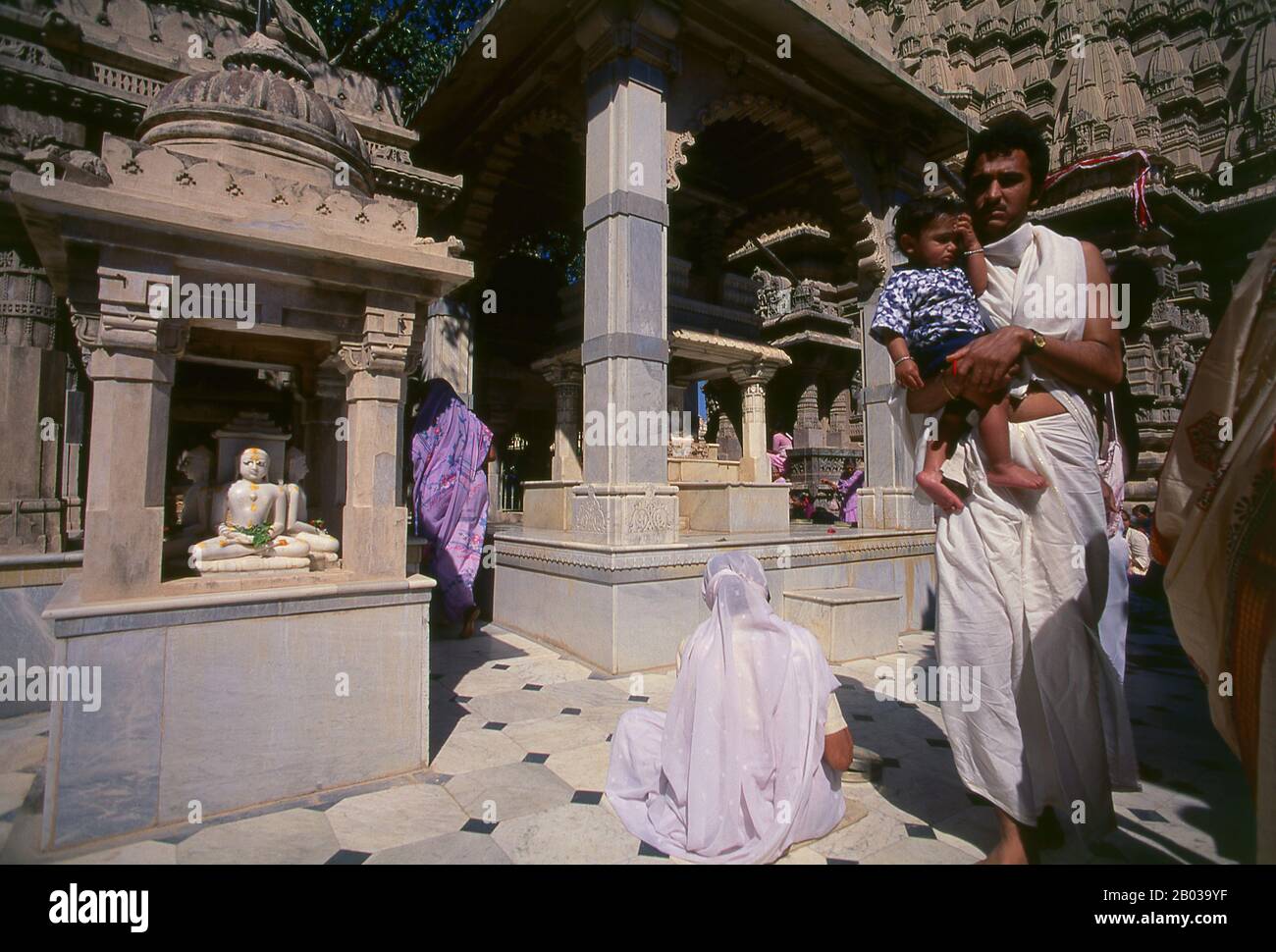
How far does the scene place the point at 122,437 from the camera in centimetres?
303

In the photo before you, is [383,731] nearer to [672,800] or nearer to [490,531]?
[672,800]

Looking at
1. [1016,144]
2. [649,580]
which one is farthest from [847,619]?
[1016,144]

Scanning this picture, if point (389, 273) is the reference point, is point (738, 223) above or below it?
above

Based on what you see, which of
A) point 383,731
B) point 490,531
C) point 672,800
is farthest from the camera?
point 490,531

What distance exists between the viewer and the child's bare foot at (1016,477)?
7.75 ft

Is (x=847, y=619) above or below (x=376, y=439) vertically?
below

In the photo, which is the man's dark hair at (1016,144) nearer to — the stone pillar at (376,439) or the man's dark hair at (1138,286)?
the man's dark hair at (1138,286)

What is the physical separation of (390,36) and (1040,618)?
16.0 meters

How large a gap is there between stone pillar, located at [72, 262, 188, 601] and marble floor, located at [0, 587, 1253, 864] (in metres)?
1.23

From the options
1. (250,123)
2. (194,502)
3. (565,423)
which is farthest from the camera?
(565,423)

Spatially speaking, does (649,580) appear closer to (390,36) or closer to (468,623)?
(468,623)

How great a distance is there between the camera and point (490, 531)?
783cm

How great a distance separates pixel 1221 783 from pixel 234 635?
17.8 ft
